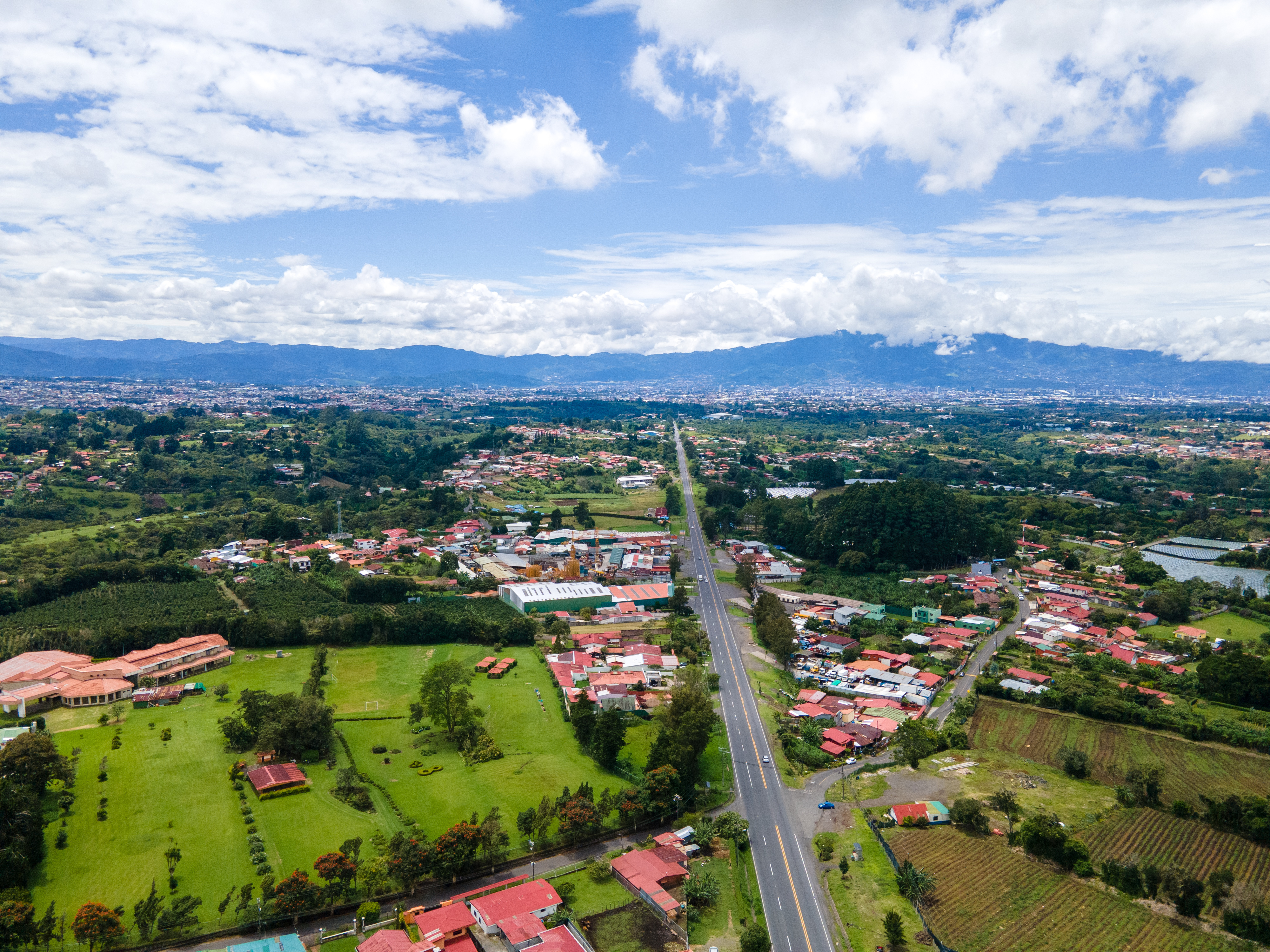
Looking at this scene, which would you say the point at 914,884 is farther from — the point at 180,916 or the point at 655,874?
the point at 180,916

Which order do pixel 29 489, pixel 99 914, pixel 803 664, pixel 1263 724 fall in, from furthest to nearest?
pixel 29 489, pixel 803 664, pixel 1263 724, pixel 99 914

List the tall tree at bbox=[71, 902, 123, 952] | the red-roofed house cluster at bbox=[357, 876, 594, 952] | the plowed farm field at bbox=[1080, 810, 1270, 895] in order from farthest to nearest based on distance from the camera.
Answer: the plowed farm field at bbox=[1080, 810, 1270, 895], the red-roofed house cluster at bbox=[357, 876, 594, 952], the tall tree at bbox=[71, 902, 123, 952]

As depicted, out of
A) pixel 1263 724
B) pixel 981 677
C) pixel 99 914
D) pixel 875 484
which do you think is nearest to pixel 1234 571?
pixel 875 484

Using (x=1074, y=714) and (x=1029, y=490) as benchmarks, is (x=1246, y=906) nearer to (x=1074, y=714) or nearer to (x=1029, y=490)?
(x=1074, y=714)

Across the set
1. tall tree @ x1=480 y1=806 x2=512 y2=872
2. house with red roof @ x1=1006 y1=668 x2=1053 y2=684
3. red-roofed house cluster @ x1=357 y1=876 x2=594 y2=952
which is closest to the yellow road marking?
red-roofed house cluster @ x1=357 y1=876 x2=594 y2=952

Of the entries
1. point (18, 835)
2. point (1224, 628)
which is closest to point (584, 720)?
point (18, 835)

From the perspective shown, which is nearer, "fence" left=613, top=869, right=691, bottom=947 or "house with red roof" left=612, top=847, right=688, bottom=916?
"fence" left=613, top=869, right=691, bottom=947

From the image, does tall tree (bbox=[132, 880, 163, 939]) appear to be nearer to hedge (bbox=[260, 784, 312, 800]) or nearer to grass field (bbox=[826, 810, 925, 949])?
hedge (bbox=[260, 784, 312, 800])
